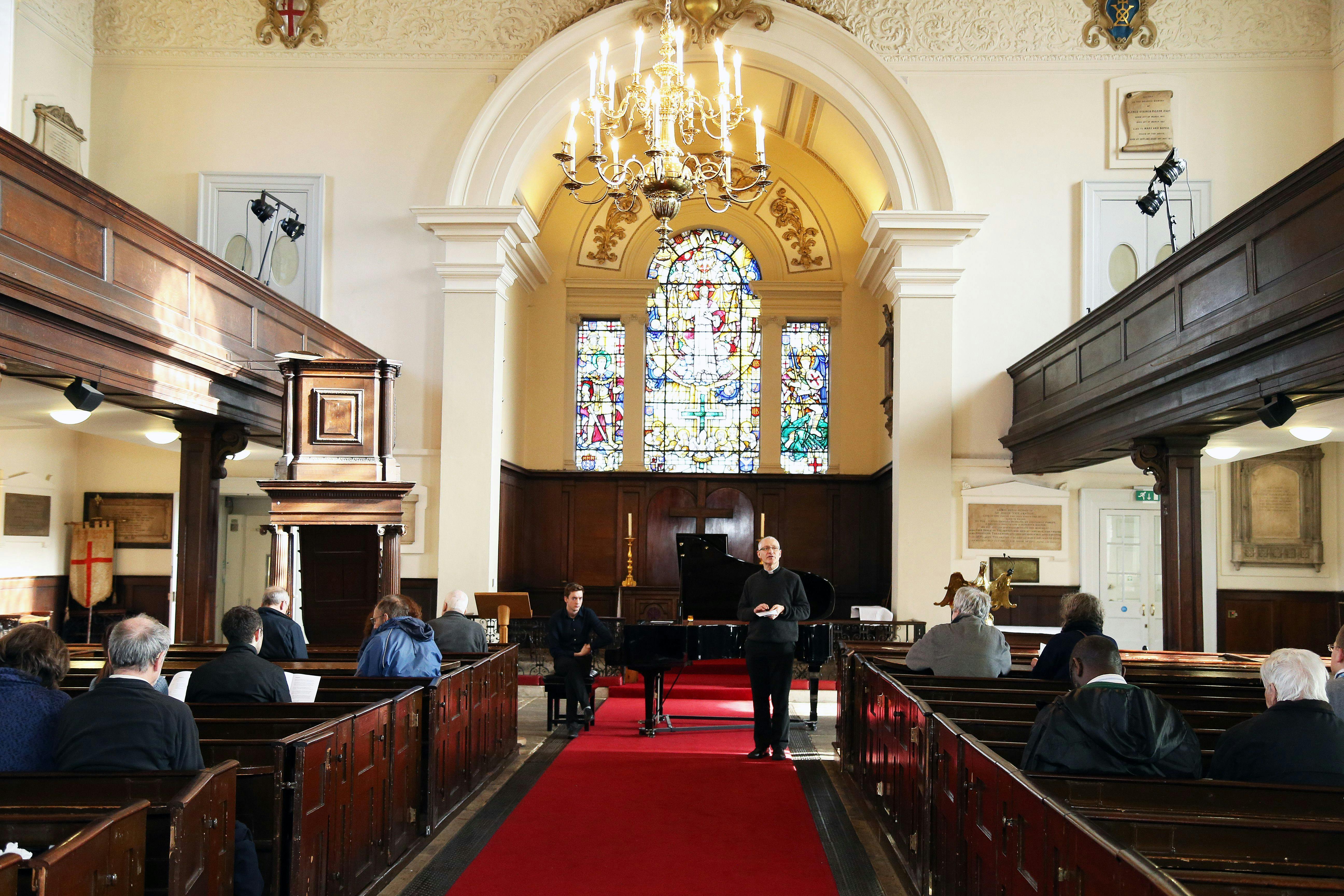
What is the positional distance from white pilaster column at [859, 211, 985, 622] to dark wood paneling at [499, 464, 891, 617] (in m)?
3.34

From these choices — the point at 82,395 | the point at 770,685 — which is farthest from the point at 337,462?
the point at 770,685

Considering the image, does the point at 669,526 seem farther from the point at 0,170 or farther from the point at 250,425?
the point at 0,170

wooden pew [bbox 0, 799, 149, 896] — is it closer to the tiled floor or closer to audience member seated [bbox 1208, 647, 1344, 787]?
the tiled floor

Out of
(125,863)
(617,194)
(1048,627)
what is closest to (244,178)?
(617,194)

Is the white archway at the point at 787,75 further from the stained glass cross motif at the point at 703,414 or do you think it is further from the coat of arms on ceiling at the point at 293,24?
the stained glass cross motif at the point at 703,414

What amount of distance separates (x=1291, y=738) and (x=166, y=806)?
10.9ft

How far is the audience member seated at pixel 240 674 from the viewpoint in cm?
466

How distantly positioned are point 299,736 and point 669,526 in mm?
12351

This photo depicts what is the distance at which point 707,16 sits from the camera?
12.4 metres

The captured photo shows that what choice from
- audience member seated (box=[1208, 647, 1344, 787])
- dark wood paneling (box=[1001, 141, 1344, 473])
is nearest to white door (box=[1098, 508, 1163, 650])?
dark wood paneling (box=[1001, 141, 1344, 473])

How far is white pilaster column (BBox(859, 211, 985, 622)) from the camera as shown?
12.2 m

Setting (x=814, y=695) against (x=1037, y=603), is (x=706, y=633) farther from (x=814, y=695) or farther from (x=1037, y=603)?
(x=1037, y=603)

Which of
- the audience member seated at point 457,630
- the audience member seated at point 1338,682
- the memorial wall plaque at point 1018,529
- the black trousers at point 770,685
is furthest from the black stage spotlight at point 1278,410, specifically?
the audience member seated at point 457,630

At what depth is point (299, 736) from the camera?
3775mm
